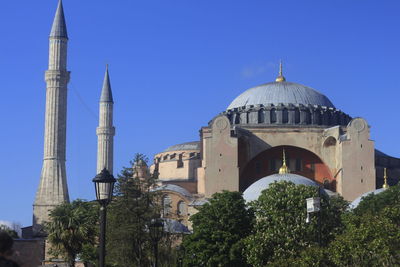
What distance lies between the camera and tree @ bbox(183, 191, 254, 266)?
32.4 m

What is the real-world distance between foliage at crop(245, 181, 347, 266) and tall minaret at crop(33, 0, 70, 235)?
2386 centimetres

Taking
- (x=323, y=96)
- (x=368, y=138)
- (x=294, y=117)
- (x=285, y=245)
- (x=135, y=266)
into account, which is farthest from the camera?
(x=323, y=96)

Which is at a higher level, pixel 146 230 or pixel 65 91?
pixel 65 91

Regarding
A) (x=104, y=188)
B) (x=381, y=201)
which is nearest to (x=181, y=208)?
(x=381, y=201)

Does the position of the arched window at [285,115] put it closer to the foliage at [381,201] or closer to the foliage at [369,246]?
the foliage at [381,201]

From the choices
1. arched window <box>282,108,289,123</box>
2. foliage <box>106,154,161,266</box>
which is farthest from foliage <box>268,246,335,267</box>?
arched window <box>282,108,289,123</box>

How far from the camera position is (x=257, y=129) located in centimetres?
4978

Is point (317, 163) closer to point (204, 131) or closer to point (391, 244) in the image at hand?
point (204, 131)

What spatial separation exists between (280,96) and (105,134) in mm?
17613

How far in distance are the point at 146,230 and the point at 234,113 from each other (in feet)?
98.0

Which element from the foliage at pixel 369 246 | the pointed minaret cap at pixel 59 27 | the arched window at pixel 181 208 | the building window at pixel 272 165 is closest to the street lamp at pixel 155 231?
the foliage at pixel 369 246

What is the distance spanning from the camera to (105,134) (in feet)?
209

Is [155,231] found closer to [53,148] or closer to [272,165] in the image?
[272,165]

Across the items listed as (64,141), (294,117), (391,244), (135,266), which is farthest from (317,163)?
(135,266)
